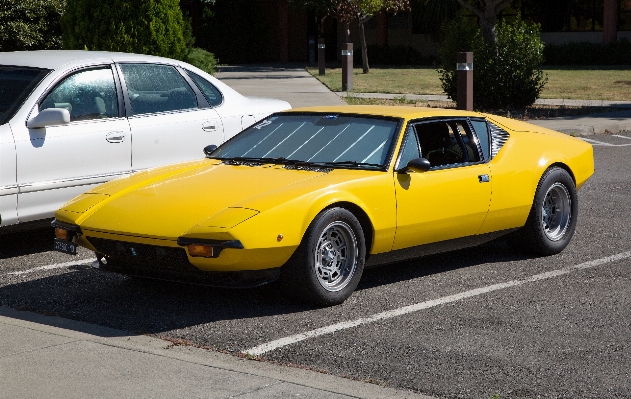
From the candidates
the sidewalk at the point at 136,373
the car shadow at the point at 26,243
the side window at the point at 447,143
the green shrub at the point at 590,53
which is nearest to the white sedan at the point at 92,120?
the car shadow at the point at 26,243

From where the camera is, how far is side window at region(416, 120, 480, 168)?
7.48 meters

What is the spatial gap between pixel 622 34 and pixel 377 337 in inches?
1514

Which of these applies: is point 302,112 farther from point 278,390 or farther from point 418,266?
point 278,390

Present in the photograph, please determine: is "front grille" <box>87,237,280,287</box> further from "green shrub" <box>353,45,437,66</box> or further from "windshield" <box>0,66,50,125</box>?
"green shrub" <box>353,45,437,66</box>

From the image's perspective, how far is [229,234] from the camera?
6.06 meters

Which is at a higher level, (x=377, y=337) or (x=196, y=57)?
(x=196, y=57)

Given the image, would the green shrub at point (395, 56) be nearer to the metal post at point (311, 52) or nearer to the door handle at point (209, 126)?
the metal post at point (311, 52)

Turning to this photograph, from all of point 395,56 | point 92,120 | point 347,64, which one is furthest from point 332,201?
point 395,56

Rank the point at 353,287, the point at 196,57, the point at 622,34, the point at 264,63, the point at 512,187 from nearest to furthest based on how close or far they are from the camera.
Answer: the point at 353,287, the point at 512,187, the point at 196,57, the point at 622,34, the point at 264,63

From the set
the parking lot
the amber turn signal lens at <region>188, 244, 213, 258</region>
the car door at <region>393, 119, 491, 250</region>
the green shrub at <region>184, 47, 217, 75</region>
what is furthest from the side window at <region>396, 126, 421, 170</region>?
the green shrub at <region>184, 47, 217, 75</region>

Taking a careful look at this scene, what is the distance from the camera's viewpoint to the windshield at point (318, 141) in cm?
714

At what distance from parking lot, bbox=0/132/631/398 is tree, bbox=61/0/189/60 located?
8.21 m

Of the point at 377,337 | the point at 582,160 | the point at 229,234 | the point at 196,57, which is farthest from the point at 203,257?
the point at 196,57

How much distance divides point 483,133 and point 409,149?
0.92 metres
